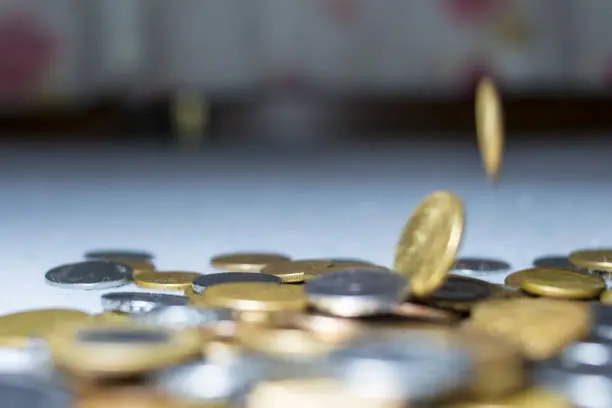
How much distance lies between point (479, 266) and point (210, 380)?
0.48 m

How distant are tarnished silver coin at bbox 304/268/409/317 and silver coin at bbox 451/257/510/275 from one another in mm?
246

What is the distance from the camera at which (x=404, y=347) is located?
1.68ft

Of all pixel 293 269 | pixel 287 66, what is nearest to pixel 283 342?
pixel 293 269

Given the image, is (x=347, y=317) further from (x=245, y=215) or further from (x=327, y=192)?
(x=327, y=192)

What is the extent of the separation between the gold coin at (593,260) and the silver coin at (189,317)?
0.41 metres

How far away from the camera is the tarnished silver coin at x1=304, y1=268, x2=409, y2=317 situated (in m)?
0.60

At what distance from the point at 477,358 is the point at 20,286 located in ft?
1.81

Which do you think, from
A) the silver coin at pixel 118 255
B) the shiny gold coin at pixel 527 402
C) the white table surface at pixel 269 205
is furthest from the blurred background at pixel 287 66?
the shiny gold coin at pixel 527 402

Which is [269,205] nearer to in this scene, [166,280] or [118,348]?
[166,280]

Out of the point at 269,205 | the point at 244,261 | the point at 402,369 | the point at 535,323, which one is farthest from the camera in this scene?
the point at 269,205

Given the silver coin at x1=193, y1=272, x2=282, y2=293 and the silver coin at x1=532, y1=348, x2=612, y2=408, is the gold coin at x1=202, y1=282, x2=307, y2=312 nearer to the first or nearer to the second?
the silver coin at x1=193, y1=272, x2=282, y2=293

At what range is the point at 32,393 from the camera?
1.62 ft

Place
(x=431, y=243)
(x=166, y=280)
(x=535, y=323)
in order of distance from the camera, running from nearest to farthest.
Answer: (x=535, y=323), (x=431, y=243), (x=166, y=280)

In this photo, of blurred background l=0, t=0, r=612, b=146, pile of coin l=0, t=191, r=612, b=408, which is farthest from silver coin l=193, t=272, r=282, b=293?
blurred background l=0, t=0, r=612, b=146
